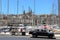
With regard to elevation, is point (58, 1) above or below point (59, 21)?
above

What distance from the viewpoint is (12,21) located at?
4938cm

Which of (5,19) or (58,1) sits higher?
(58,1)

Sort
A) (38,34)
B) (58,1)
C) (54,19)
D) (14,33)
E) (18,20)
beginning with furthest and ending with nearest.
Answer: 1. (18,20)
2. (54,19)
3. (58,1)
4. (14,33)
5. (38,34)

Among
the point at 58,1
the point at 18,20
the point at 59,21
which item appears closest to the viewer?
the point at 58,1

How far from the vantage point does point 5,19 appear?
51.3 meters

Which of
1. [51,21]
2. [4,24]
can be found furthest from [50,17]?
[4,24]

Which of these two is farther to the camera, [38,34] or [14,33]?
[14,33]

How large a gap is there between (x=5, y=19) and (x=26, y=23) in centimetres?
701

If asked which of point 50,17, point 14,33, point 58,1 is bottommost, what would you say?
point 14,33

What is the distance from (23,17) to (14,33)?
20.9 m

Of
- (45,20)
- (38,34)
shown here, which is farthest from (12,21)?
(38,34)

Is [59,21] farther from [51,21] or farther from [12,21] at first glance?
[12,21]

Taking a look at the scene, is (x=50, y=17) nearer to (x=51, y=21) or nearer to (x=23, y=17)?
(x=51, y=21)

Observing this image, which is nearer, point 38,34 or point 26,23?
point 38,34
